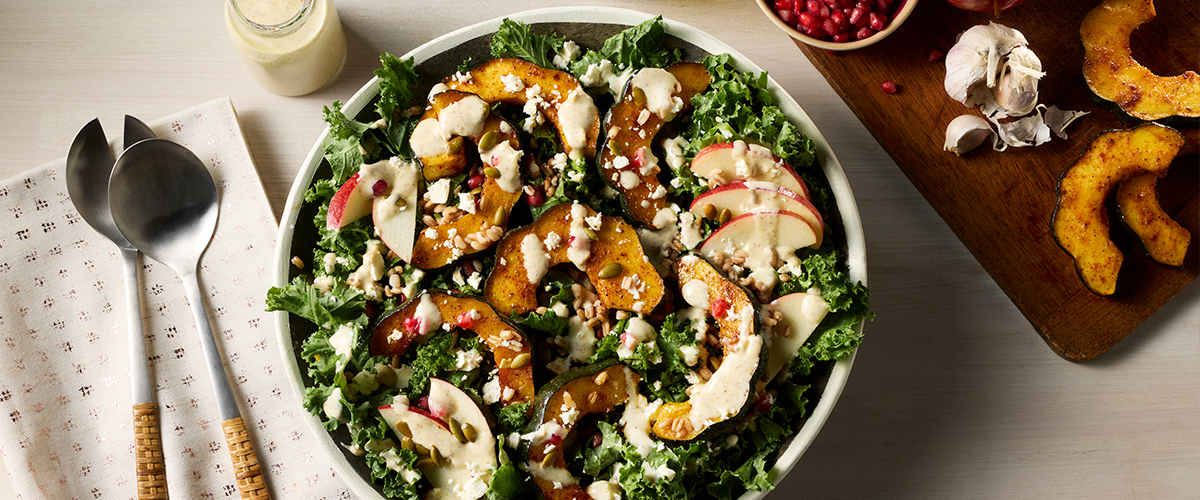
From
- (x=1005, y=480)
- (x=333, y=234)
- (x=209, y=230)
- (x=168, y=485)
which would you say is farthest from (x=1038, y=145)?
(x=168, y=485)

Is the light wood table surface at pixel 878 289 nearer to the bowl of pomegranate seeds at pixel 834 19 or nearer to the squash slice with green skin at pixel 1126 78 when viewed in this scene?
the bowl of pomegranate seeds at pixel 834 19

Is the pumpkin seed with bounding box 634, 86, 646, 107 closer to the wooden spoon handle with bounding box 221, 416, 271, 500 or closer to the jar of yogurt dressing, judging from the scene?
the jar of yogurt dressing

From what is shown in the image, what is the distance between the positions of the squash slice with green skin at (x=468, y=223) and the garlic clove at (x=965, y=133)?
1288 mm

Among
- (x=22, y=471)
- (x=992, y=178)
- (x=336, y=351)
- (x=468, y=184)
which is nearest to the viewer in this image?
(x=336, y=351)

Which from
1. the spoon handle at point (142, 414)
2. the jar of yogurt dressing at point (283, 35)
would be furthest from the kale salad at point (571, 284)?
the spoon handle at point (142, 414)

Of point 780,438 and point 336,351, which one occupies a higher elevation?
point 336,351

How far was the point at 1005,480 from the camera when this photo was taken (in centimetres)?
230

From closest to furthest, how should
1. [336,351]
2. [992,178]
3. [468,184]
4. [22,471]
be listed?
1. [336,351]
2. [468,184]
3. [22,471]
4. [992,178]

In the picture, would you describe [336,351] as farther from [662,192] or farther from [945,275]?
[945,275]

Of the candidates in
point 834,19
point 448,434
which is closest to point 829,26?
point 834,19

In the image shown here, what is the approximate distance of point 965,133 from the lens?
6.99ft

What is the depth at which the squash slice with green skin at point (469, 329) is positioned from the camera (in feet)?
5.90

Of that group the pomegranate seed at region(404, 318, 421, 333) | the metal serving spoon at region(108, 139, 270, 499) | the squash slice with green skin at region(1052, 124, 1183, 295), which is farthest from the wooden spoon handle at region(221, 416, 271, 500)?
the squash slice with green skin at region(1052, 124, 1183, 295)

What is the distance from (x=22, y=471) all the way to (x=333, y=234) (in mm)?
1168
